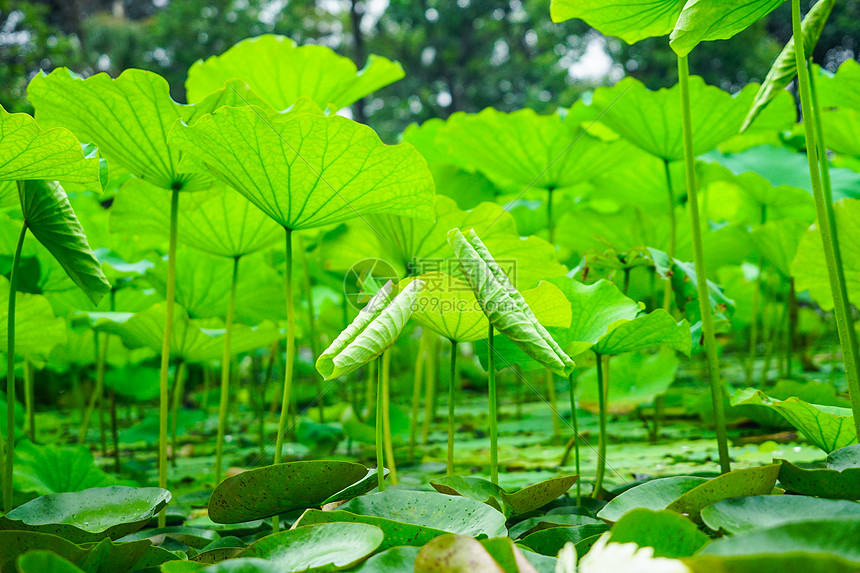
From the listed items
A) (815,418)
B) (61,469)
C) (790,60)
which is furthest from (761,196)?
A: (61,469)

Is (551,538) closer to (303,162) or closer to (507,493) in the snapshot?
(507,493)

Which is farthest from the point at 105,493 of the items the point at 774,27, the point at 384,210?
the point at 774,27

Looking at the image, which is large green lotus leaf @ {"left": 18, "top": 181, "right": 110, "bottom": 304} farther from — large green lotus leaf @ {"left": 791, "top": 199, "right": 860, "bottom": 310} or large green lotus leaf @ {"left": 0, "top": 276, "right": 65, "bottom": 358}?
large green lotus leaf @ {"left": 791, "top": 199, "right": 860, "bottom": 310}

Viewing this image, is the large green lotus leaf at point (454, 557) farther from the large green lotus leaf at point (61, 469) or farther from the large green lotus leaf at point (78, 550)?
the large green lotus leaf at point (61, 469)

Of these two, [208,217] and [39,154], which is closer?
[39,154]

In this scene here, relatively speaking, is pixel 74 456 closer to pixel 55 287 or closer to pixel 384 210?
pixel 55 287

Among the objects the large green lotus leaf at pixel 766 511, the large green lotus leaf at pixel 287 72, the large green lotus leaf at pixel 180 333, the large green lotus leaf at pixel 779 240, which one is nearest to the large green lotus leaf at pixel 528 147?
the large green lotus leaf at pixel 287 72
